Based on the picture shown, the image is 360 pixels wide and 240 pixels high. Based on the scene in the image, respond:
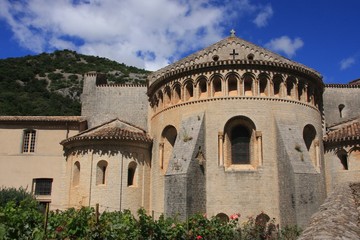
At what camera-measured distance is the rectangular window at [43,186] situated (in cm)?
2444

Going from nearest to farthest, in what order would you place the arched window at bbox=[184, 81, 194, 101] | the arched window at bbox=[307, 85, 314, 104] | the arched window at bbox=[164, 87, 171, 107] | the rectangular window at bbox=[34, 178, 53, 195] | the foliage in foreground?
the foliage in foreground, the arched window at bbox=[184, 81, 194, 101], the arched window at bbox=[307, 85, 314, 104], the arched window at bbox=[164, 87, 171, 107], the rectangular window at bbox=[34, 178, 53, 195]

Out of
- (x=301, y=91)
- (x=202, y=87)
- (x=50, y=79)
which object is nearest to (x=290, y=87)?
(x=301, y=91)

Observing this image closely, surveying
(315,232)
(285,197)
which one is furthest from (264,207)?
(315,232)

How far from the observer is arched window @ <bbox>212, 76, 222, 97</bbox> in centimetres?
1981

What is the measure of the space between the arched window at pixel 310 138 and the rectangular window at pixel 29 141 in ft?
57.3

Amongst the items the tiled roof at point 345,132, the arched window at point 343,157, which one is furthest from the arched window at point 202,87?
the arched window at point 343,157

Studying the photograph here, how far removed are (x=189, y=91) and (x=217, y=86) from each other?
5.48 feet

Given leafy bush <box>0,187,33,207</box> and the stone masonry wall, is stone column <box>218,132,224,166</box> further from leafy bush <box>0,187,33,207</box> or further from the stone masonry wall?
leafy bush <box>0,187,33,207</box>

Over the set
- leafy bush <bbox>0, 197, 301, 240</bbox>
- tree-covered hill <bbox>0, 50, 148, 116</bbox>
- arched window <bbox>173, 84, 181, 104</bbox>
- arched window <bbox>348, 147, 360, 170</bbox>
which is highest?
tree-covered hill <bbox>0, 50, 148, 116</bbox>

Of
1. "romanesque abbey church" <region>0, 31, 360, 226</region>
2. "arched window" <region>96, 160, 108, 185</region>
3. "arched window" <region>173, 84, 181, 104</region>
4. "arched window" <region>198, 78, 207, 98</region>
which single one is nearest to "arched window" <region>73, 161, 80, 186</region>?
"romanesque abbey church" <region>0, 31, 360, 226</region>

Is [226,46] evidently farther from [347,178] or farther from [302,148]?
[347,178]

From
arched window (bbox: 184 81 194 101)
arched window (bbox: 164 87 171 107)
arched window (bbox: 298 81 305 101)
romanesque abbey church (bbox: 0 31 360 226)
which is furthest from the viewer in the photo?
arched window (bbox: 164 87 171 107)

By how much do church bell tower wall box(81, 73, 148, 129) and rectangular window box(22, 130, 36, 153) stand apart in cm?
369

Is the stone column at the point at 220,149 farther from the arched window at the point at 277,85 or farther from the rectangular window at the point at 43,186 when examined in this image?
the rectangular window at the point at 43,186
